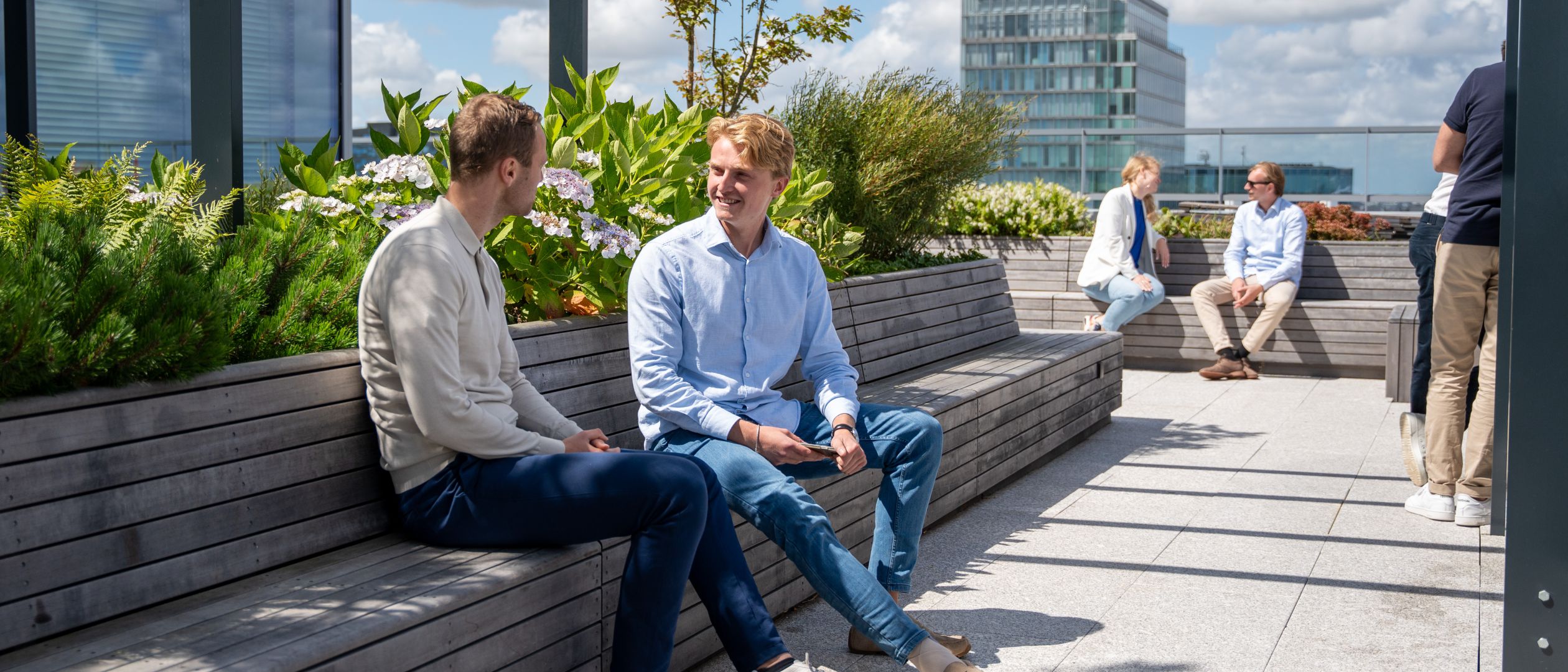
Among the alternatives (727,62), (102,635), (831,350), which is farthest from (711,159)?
(727,62)

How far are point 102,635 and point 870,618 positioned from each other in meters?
1.52

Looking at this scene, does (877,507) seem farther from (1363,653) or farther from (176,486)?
(176,486)

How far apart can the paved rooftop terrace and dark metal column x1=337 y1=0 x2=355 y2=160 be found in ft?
22.0

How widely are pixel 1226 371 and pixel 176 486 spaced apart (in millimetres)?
7671

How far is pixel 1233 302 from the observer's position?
29.7 feet

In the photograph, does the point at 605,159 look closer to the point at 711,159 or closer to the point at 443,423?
the point at 711,159

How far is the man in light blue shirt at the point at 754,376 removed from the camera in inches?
125

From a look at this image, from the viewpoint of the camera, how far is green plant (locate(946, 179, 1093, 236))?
10.2 meters

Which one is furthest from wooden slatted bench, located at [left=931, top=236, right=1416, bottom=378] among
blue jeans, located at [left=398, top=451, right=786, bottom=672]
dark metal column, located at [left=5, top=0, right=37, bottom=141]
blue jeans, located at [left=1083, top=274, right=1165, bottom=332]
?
blue jeans, located at [left=398, top=451, right=786, bottom=672]

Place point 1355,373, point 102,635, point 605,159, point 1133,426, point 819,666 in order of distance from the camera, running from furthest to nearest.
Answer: point 1355,373
point 1133,426
point 605,159
point 819,666
point 102,635

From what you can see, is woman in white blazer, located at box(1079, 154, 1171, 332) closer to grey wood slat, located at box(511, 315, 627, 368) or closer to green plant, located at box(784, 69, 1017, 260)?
green plant, located at box(784, 69, 1017, 260)

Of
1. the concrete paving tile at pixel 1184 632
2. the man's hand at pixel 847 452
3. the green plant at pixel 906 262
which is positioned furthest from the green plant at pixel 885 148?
the man's hand at pixel 847 452

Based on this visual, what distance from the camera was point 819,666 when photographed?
3260 mm

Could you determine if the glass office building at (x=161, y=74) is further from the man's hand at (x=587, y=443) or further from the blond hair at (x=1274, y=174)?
the blond hair at (x=1274, y=174)
